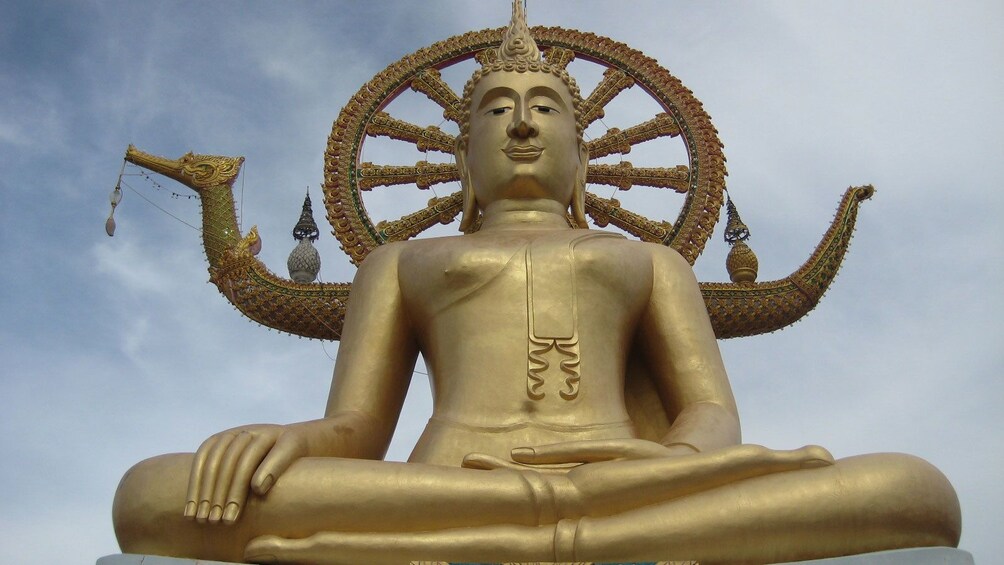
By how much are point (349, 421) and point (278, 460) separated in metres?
0.80

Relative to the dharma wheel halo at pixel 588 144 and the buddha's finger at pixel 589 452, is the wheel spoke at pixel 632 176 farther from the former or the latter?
the buddha's finger at pixel 589 452

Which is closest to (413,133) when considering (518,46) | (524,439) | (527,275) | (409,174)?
(409,174)

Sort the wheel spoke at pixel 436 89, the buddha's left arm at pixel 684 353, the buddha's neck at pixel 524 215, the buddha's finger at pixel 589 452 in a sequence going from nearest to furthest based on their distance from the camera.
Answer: the buddha's finger at pixel 589 452, the buddha's left arm at pixel 684 353, the buddha's neck at pixel 524 215, the wheel spoke at pixel 436 89

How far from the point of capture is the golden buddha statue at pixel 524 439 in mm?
3193

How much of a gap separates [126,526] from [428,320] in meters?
1.62

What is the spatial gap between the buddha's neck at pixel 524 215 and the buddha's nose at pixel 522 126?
1.03 feet

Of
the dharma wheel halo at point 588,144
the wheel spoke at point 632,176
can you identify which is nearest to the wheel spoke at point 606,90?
the dharma wheel halo at point 588,144

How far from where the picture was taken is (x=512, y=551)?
10.5 feet

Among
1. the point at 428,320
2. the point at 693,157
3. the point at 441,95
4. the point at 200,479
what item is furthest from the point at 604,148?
the point at 200,479

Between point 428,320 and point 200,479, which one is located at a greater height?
point 428,320

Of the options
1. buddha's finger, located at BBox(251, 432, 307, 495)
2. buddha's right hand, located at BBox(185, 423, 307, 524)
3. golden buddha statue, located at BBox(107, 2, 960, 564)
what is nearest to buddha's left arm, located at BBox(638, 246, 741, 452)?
golden buddha statue, located at BBox(107, 2, 960, 564)

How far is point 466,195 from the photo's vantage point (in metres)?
5.28

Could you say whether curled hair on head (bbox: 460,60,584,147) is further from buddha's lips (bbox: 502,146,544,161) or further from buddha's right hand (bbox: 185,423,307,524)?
buddha's right hand (bbox: 185,423,307,524)

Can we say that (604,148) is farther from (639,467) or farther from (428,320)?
(639,467)
